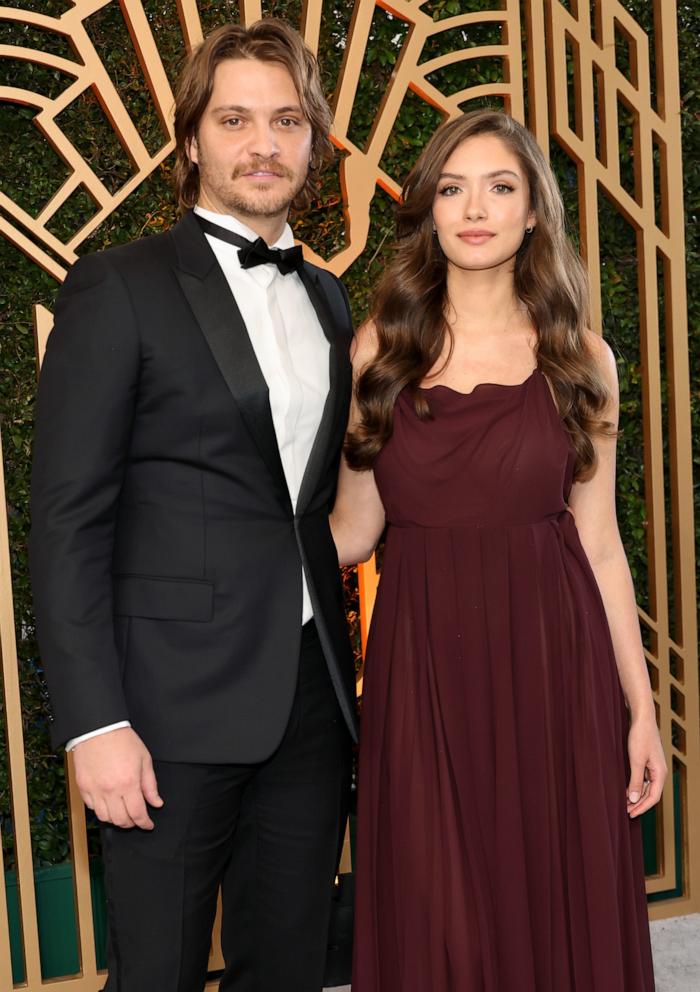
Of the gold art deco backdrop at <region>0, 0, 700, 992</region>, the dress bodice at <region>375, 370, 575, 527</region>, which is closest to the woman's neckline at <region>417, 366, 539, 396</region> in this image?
the dress bodice at <region>375, 370, 575, 527</region>

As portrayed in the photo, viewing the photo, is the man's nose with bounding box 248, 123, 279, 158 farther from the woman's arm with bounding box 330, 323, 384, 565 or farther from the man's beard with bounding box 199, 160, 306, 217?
Result: the woman's arm with bounding box 330, 323, 384, 565

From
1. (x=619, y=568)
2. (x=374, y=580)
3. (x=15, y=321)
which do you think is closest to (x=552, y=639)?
(x=619, y=568)

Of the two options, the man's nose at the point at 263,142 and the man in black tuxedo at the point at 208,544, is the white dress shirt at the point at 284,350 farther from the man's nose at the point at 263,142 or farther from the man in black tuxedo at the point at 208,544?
the man's nose at the point at 263,142

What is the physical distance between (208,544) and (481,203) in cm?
75

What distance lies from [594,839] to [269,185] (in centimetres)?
119

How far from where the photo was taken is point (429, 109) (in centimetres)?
296

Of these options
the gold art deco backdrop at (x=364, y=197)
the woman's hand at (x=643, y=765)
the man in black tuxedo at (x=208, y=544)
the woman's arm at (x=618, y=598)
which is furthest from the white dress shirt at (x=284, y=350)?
the gold art deco backdrop at (x=364, y=197)

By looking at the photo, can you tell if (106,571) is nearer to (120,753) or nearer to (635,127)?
(120,753)

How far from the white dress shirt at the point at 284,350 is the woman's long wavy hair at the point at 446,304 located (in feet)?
0.47

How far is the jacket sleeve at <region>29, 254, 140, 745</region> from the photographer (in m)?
1.64

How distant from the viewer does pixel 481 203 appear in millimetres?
1970

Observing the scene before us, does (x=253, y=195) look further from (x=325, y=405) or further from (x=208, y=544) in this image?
(x=208, y=544)

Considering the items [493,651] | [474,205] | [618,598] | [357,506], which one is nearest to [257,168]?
[474,205]

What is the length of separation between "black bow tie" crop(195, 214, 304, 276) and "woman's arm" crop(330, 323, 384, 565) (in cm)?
23
